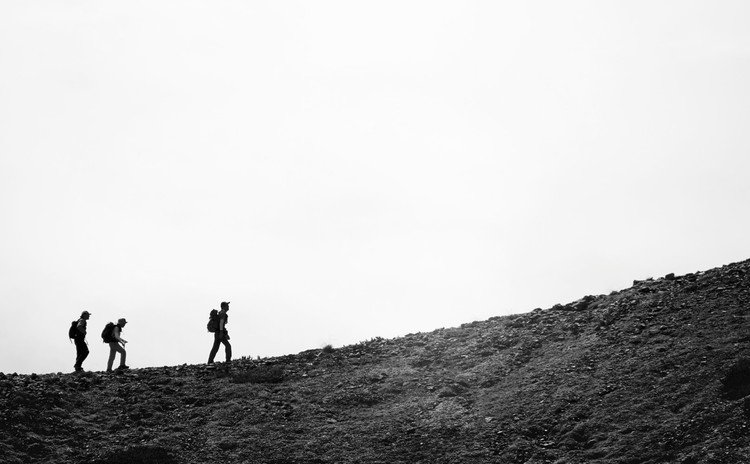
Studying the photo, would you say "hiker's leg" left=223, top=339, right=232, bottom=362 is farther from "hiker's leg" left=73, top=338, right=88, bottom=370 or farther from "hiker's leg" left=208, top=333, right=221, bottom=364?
"hiker's leg" left=73, top=338, right=88, bottom=370

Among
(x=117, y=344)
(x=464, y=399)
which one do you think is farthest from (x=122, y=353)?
(x=464, y=399)

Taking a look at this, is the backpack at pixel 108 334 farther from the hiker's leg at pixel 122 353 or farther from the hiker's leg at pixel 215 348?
the hiker's leg at pixel 215 348

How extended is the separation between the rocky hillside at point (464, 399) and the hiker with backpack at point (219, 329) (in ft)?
2.82

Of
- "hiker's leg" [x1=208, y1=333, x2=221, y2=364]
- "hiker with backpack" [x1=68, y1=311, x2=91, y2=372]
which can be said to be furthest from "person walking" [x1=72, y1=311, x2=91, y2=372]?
"hiker's leg" [x1=208, y1=333, x2=221, y2=364]

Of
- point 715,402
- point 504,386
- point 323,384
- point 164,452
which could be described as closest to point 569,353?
point 504,386

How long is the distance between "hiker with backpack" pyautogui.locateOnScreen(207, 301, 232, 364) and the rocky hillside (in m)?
0.86

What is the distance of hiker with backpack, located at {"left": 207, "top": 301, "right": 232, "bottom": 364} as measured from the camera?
1057 inches

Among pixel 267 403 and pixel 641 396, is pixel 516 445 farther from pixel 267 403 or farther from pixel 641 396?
pixel 267 403

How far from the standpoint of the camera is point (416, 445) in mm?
20016

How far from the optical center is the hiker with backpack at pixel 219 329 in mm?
26859

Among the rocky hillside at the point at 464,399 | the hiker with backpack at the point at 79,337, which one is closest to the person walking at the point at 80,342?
the hiker with backpack at the point at 79,337

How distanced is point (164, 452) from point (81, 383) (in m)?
5.47

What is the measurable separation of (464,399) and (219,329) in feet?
29.2

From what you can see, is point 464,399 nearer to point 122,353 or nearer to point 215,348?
point 215,348
